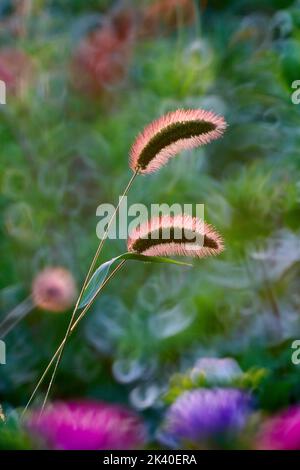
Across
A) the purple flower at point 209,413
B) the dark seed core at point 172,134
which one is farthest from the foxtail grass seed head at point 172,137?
the purple flower at point 209,413

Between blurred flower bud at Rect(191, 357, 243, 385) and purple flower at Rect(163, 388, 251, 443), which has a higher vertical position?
blurred flower bud at Rect(191, 357, 243, 385)

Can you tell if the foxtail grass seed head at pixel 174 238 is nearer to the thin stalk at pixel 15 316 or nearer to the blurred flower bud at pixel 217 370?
the blurred flower bud at pixel 217 370

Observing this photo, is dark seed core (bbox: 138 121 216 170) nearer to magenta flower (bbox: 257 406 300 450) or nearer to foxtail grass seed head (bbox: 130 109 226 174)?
foxtail grass seed head (bbox: 130 109 226 174)

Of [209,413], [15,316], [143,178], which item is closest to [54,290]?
[15,316]

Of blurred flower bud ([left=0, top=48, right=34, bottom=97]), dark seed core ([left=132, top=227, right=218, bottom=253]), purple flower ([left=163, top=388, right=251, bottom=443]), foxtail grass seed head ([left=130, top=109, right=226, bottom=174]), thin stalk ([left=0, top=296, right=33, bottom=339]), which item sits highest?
blurred flower bud ([left=0, top=48, right=34, bottom=97])

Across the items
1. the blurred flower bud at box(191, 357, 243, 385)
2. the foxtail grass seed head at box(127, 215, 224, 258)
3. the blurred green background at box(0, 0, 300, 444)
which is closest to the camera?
the foxtail grass seed head at box(127, 215, 224, 258)

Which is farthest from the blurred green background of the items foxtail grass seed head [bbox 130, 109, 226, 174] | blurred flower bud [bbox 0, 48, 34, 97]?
foxtail grass seed head [bbox 130, 109, 226, 174]

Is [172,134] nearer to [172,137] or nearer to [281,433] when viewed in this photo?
[172,137]
